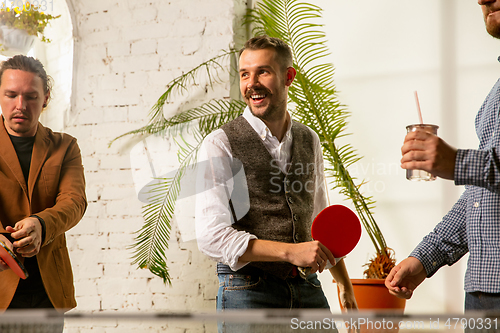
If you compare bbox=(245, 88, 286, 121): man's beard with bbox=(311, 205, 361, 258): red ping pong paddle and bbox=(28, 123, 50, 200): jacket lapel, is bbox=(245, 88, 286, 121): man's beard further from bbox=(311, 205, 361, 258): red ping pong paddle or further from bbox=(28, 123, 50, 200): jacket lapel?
bbox=(28, 123, 50, 200): jacket lapel

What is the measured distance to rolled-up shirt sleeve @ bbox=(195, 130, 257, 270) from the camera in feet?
4.26

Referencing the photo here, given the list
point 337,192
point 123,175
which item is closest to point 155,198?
point 123,175

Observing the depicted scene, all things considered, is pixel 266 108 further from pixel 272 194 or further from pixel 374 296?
pixel 374 296

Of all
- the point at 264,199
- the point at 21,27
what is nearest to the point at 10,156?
the point at 21,27

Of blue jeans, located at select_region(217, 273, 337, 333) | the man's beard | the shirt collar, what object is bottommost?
blue jeans, located at select_region(217, 273, 337, 333)

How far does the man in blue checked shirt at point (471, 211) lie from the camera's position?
3.09 feet

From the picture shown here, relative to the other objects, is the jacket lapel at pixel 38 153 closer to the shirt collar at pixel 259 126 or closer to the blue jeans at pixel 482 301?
the shirt collar at pixel 259 126

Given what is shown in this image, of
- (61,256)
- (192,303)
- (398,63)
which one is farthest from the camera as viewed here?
(398,63)

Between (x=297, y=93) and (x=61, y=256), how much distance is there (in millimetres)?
1422

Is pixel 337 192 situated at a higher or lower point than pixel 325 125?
lower

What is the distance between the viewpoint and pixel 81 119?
198 centimetres

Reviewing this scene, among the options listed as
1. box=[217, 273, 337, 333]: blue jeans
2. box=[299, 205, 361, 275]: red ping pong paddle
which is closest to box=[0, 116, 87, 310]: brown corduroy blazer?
box=[217, 273, 337, 333]: blue jeans

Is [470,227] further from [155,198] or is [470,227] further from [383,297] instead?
[155,198]

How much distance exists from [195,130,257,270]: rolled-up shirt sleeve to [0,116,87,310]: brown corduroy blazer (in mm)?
557
